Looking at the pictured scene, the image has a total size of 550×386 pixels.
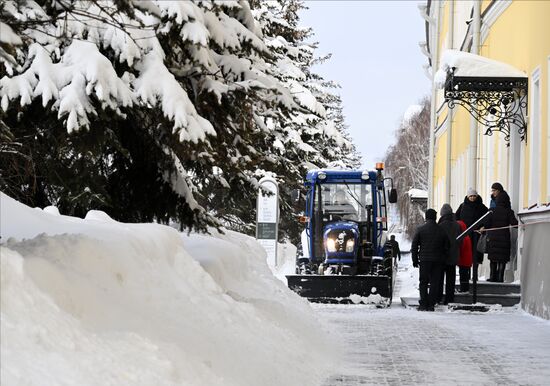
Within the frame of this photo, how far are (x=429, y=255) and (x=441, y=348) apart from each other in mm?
7517

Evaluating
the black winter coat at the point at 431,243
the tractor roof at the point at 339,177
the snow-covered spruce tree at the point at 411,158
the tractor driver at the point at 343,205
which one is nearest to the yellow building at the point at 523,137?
the black winter coat at the point at 431,243

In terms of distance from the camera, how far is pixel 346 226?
22859 mm

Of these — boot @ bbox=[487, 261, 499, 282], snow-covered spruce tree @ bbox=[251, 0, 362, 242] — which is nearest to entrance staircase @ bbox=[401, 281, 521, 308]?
boot @ bbox=[487, 261, 499, 282]

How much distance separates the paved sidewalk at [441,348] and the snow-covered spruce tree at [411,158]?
58.7 m

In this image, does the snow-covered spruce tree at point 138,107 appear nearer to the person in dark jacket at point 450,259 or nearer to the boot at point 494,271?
the person in dark jacket at point 450,259

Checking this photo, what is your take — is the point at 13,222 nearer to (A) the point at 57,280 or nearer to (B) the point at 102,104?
(B) the point at 102,104

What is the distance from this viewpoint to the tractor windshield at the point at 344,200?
23438 millimetres

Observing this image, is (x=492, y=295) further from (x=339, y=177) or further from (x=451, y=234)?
(x=339, y=177)

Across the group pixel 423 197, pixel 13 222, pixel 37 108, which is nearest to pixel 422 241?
pixel 37 108

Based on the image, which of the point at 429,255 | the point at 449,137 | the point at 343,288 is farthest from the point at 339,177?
the point at 449,137

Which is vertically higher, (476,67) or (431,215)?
(476,67)

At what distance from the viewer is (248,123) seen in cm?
1117

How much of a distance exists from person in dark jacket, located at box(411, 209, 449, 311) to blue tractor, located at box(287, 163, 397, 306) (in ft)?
6.37

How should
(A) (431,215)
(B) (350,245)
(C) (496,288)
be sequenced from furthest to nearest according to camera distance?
1. (B) (350,245)
2. (C) (496,288)
3. (A) (431,215)
